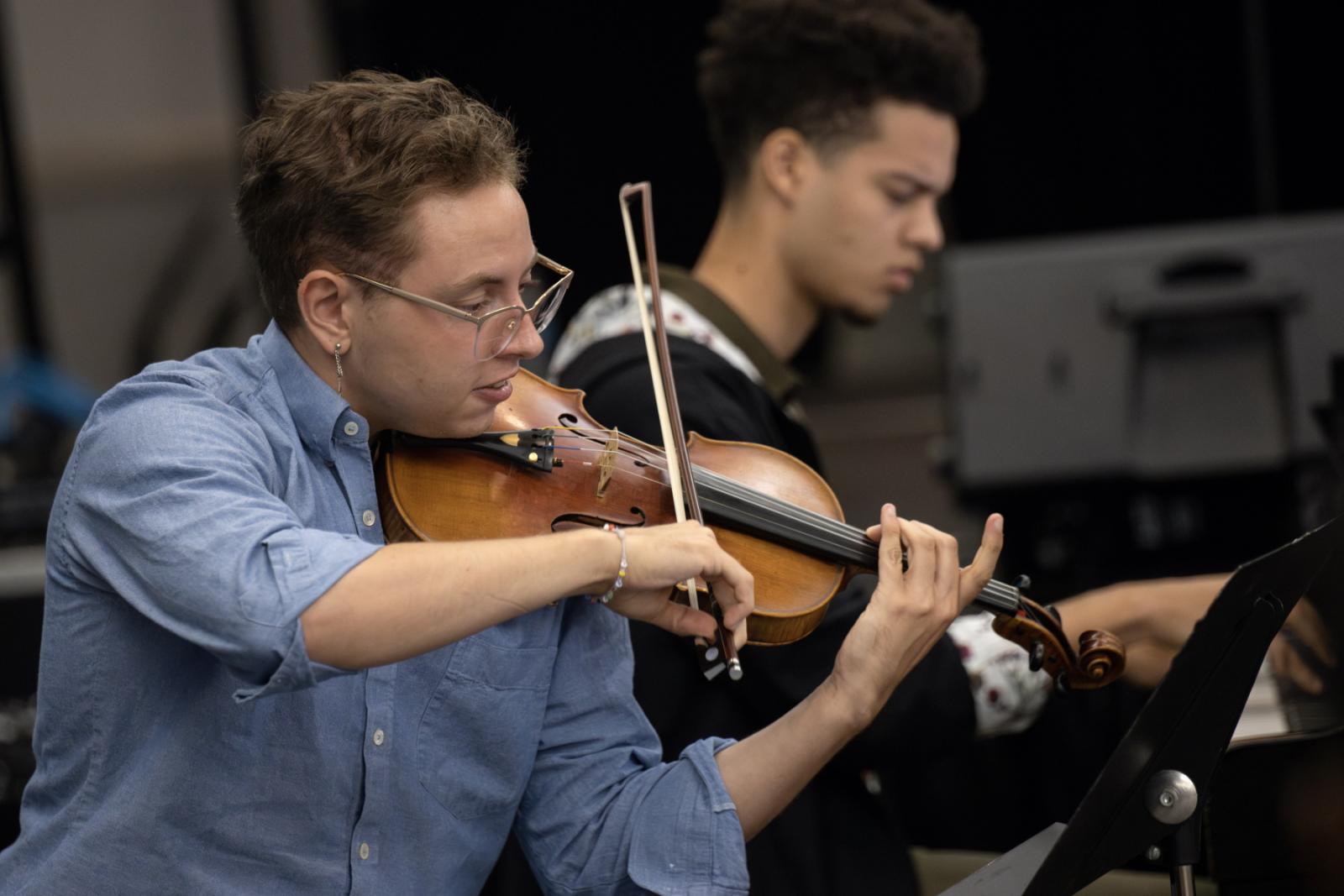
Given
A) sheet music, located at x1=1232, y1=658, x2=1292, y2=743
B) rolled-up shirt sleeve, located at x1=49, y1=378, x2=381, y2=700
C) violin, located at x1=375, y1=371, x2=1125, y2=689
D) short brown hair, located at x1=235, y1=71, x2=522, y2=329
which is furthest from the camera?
sheet music, located at x1=1232, y1=658, x2=1292, y2=743

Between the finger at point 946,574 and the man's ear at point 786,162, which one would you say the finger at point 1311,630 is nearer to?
the finger at point 946,574

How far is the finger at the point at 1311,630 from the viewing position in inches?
58.2

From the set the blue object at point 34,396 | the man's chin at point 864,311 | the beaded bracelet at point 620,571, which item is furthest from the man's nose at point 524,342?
the blue object at point 34,396

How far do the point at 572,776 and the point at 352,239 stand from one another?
59 centimetres

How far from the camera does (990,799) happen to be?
2.47 m

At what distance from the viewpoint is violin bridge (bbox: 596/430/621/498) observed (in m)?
1.51

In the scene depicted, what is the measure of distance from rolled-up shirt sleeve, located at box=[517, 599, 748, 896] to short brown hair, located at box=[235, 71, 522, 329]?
0.44 meters

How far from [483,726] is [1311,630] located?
826 mm

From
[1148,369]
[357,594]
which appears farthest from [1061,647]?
[1148,369]

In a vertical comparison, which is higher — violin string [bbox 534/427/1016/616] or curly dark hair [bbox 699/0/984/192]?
curly dark hair [bbox 699/0/984/192]

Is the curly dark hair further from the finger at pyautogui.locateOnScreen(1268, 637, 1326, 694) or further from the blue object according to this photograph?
the blue object

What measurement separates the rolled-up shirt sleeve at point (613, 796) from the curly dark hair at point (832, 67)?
1.00m

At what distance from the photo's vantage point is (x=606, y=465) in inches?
59.9

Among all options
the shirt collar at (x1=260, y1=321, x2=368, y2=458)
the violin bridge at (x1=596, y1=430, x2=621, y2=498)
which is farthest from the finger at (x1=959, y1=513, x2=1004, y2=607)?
the shirt collar at (x1=260, y1=321, x2=368, y2=458)
